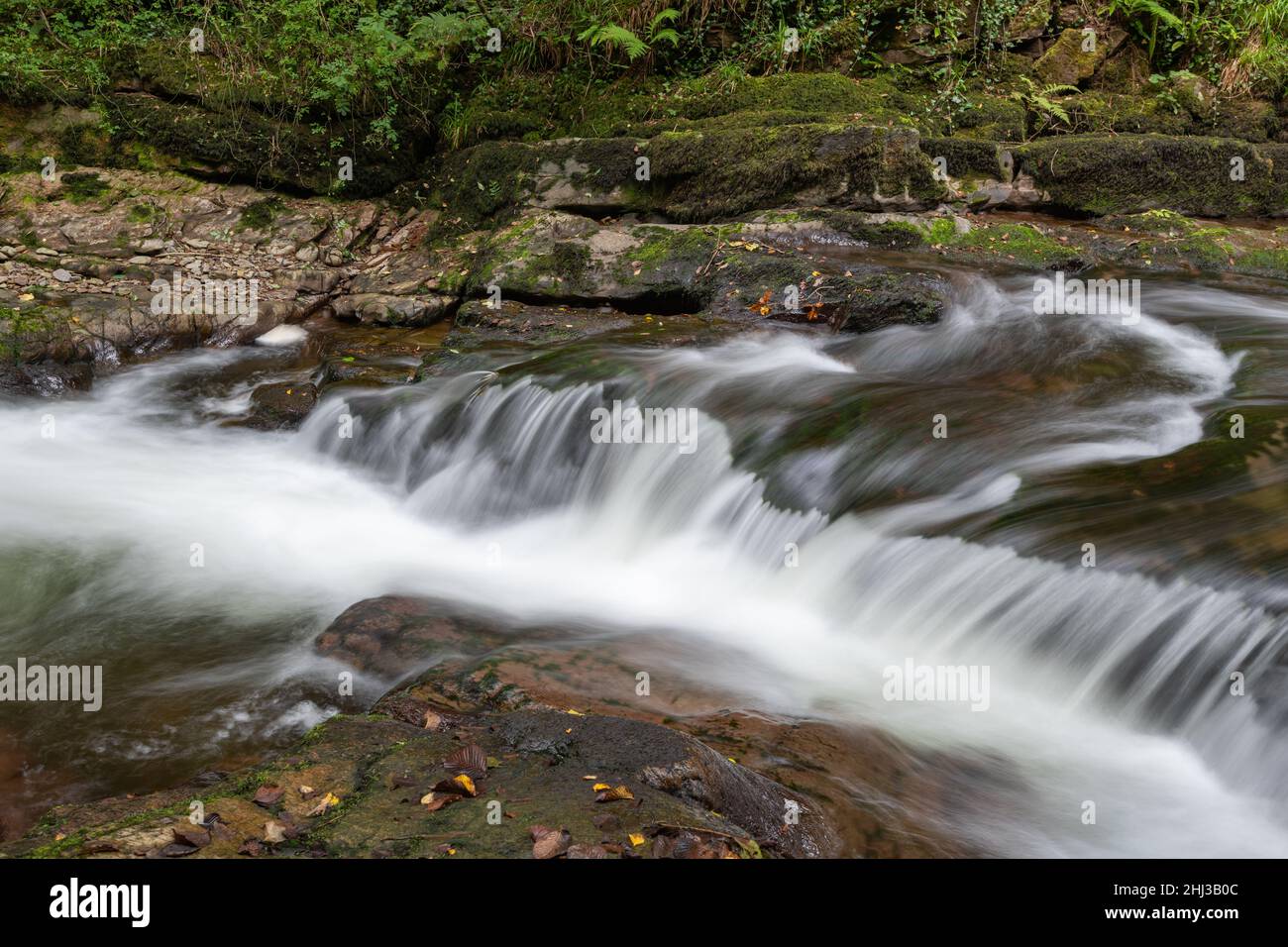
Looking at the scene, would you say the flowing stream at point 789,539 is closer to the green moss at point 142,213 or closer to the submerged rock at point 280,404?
the submerged rock at point 280,404

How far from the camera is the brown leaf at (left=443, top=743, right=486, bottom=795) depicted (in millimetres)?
3139

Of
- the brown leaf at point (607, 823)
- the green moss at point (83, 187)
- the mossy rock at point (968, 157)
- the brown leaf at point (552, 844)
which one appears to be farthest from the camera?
the green moss at point (83, 187)

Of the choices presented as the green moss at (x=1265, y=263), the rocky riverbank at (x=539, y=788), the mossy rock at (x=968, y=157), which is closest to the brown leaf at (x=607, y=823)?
the rocky riverbank at (x=539, y=788)

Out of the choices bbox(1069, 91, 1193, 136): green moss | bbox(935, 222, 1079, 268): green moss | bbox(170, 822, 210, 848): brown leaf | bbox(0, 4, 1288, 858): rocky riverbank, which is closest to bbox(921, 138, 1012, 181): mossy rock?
bbox(0, 4, 1288, 858): rocky riverbank

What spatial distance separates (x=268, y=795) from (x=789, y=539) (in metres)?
3.67

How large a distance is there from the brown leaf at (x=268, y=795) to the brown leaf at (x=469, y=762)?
482mm

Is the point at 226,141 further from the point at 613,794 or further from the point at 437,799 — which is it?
the point at 613,794

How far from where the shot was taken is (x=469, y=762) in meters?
3.18

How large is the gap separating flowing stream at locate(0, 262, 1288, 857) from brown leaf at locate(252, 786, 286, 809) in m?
1.20

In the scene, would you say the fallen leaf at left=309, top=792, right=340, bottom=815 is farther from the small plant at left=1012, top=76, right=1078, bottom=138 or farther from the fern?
the small plant at left=1012, top=76, right=1078, bottom=138

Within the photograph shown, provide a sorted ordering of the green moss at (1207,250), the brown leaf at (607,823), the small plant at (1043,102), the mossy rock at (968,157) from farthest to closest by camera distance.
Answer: the small plant at (1043,102) → the mossy rock at (968,157) → the green moss at (1207,250) → the brown leaf at (607,823)

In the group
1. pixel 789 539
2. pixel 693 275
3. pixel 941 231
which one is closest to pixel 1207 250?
pixel 941 231

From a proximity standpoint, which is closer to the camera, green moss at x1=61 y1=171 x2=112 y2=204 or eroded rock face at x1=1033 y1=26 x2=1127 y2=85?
green moss at x1=61 y1=171 x2=112 y2=204

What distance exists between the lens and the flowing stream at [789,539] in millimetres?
4207
